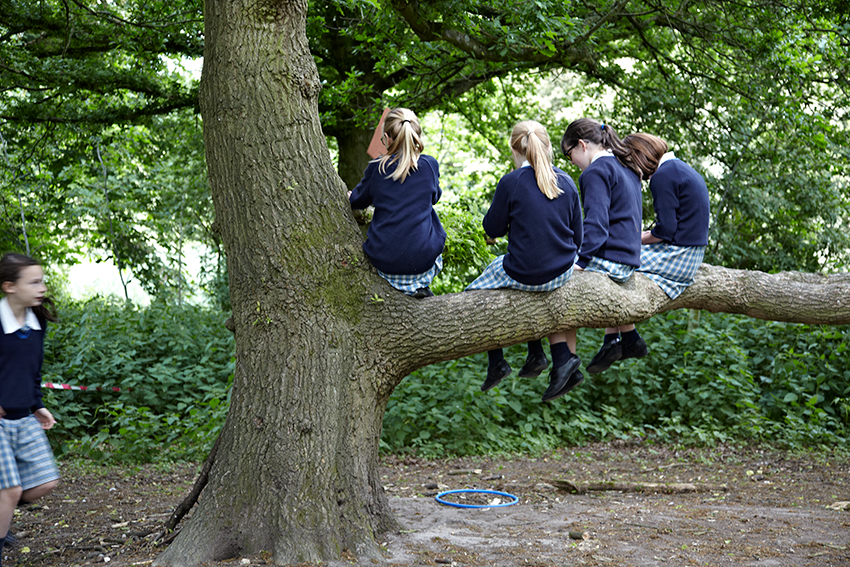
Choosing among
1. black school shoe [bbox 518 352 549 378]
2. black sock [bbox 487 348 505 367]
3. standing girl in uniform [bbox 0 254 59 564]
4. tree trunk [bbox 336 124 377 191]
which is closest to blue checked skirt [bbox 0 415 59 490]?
standing girl in uniform [bbox 0 254 59 564]

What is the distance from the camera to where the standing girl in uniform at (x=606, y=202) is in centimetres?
417

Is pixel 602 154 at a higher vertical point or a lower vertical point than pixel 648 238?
higher

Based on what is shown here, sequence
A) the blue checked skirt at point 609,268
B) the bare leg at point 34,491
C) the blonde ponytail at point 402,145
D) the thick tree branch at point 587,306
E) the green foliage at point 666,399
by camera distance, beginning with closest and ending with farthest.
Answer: the bare leg at point 34,491 < the blonde ponytail at point 402,145 < the thick tree branch at point 587,306 < the blue checked skirt at point 609,268 < the green foliage at point 666,399

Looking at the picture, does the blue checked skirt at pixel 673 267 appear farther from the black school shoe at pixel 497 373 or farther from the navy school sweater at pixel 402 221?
the navy school sweater at pixel 402 221

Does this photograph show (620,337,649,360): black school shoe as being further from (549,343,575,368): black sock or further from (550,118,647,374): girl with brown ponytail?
(549,343,575,368): black sock

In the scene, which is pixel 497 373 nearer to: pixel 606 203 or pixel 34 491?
pixel 606 203

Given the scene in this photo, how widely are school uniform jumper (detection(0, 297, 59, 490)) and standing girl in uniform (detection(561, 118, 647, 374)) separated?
9.85 ft

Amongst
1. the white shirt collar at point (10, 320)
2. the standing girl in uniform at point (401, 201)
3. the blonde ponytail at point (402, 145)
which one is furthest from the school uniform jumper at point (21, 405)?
the blonde ponytail at point (402, 145)

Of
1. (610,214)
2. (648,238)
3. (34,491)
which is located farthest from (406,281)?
(34,491)

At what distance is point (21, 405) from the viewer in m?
3.30

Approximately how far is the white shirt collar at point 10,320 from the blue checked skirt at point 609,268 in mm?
3054

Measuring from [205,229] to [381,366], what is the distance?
12202 mm

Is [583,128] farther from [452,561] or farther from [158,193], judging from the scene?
[158,193]

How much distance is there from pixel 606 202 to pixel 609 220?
0.14 meters
